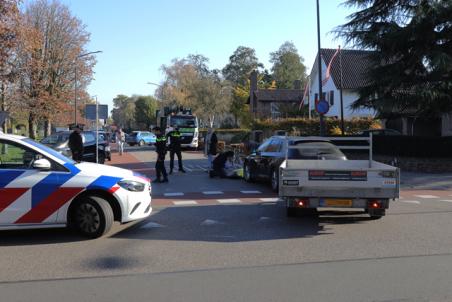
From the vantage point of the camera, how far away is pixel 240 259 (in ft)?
21.4

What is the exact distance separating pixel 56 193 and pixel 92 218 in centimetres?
67

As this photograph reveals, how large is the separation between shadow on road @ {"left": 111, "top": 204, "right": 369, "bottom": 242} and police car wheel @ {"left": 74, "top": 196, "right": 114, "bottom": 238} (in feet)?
1.34

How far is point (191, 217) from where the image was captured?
32.1ft

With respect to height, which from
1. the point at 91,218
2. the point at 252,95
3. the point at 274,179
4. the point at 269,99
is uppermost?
the point at 252,95

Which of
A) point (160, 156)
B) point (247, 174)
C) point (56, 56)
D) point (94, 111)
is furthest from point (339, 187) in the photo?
point (56, 56)

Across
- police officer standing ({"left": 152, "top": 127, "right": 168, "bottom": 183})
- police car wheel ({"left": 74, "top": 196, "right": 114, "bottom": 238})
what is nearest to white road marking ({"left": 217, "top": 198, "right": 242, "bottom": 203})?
police officer standing ({"left": 152, "top": 127, "right": 168, "bottom": 183})

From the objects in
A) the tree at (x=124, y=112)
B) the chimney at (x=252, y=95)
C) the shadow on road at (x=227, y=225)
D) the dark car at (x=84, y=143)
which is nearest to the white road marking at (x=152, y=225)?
the shadow on road at (x=227, y=225)

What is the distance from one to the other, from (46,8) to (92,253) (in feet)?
142

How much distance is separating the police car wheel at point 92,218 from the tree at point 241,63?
9812 centimetres

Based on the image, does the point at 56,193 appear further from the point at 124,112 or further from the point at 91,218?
the point at 124,112

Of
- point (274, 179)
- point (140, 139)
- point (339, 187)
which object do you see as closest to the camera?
point (339, 187)

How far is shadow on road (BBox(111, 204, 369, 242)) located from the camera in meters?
8.01

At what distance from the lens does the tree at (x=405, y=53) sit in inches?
794

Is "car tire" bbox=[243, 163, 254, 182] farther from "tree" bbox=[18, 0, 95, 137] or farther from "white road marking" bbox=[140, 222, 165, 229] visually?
"tree" bbox=[18, 0, 95, 137]
